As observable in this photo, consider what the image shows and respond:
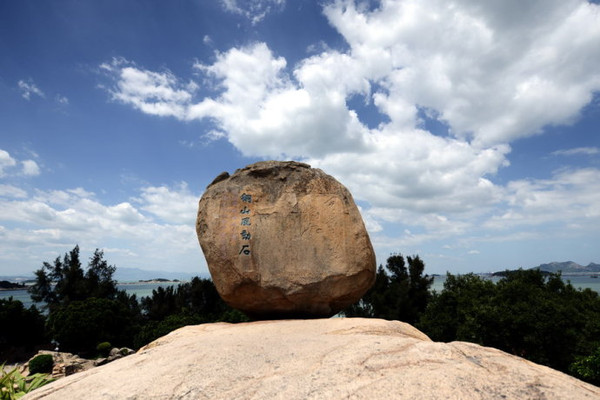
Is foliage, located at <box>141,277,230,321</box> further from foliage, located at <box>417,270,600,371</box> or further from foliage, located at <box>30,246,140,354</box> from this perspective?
foliage, located at <box>417,270,600,371</box>

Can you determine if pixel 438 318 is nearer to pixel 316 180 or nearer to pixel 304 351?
pixel 316 180

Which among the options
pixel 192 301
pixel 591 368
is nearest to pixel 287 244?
pixel 591 368

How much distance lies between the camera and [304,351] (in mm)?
4289

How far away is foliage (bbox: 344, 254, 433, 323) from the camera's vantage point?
2125cm

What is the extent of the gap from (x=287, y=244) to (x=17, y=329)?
69.5 ft

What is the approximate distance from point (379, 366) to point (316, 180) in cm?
471

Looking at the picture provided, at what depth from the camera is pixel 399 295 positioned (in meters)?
21.3

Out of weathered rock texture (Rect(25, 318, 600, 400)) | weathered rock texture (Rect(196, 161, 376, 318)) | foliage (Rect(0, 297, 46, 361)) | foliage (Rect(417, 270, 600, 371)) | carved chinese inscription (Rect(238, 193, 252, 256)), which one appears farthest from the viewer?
foliage (Rect(0, 297, 46, 361))

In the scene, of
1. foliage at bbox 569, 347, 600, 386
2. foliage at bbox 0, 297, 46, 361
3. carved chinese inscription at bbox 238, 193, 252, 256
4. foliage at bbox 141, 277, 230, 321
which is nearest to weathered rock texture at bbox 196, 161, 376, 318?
carved chinese inscription at bbox 238, 193, 252, 256

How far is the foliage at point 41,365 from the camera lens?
48.6 ft

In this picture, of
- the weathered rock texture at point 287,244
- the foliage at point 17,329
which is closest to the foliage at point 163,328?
the foliage at point 17,329

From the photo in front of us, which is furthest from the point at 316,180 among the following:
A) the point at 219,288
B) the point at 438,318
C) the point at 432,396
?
the point at 438,318

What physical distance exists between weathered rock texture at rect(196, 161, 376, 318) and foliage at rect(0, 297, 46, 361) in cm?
1924

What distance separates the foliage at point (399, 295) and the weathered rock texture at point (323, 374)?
57.1ft
